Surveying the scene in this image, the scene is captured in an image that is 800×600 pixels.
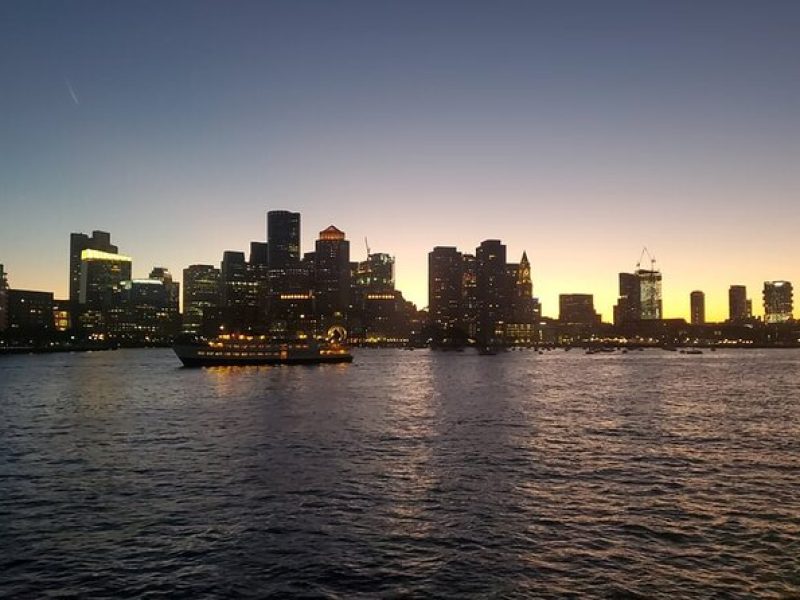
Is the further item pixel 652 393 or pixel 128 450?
pixel 652 393

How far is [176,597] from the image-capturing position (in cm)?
2414

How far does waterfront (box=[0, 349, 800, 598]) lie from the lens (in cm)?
2600

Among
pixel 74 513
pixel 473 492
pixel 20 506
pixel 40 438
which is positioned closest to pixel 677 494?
pixel 473 492

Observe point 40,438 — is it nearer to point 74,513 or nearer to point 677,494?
point 74,513

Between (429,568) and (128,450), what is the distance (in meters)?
37.2

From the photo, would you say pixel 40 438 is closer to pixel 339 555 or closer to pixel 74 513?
pixel 74 513

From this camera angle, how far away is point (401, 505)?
3697 cm

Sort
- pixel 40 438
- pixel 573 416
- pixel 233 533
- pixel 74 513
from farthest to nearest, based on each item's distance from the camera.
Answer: pixel 573 416
pixel 40 438
pixel 74 513
pixel 233 533

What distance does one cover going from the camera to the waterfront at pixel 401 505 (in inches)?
1024

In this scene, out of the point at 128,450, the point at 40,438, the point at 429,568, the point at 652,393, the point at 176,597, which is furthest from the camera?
the point at 652,393

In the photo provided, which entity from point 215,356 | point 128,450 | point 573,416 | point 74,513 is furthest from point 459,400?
point 215,356

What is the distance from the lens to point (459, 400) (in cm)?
9994

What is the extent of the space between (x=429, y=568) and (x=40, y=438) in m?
50.7

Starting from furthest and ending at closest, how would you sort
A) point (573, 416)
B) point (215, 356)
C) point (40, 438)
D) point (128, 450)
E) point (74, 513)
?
1. point (215, 356)
2. point (573, 416)
3. point (40, 438)
4. point (128, 450)
5. point (74, 513)
